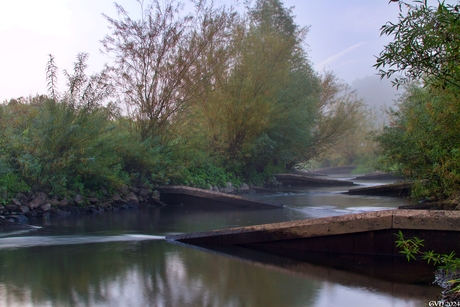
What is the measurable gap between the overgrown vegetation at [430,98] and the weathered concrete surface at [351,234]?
1673 millimetres

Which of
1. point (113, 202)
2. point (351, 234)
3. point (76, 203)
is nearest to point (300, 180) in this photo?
point (113, 202)

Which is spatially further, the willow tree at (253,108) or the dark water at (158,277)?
the willow tree at (253,108)

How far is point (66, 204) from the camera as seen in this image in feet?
39.8

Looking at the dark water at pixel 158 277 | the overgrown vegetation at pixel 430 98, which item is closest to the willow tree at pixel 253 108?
the overgrown vegetation at pixel 430 98

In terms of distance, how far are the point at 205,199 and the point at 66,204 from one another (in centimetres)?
394

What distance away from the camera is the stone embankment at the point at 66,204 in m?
10.8

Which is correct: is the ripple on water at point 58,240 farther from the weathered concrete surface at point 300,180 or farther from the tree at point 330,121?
the tree at point 330,121

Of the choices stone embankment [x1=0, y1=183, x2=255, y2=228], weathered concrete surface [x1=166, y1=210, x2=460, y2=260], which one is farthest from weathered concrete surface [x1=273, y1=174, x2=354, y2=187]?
weathered concrete surface [x1=166, y1=210, x2=460, y2=260]

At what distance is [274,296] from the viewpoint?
521 centimetres

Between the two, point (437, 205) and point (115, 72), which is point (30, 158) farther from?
point (437, 205)

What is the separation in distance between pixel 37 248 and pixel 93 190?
17.8ft

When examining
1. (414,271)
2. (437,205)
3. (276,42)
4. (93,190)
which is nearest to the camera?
(414,271)

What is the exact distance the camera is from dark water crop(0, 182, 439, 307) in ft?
16.8

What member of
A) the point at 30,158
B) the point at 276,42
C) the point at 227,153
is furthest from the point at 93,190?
the point at 276,42
